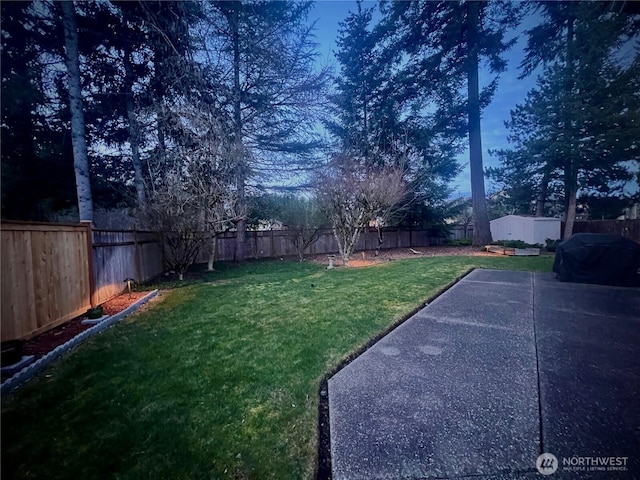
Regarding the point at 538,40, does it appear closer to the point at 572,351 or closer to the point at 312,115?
the point at 312,115

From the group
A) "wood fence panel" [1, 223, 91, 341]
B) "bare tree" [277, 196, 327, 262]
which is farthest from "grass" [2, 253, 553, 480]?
"bare tree" [277, 196, 327, 262]

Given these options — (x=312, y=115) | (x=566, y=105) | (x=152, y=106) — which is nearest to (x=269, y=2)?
(x=312, y=115)

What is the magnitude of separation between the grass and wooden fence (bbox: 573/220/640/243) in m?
15.5

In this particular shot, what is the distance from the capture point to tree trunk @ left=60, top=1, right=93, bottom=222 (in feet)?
18.6

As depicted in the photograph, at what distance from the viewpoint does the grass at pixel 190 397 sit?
1434mm

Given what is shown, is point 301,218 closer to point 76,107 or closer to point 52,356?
point 76,107

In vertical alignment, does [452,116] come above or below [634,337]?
Result: above

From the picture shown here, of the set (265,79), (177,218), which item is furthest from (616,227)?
(177,218)

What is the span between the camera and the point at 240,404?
6.18 feet

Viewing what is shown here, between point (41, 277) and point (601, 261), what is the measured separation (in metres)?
9.05

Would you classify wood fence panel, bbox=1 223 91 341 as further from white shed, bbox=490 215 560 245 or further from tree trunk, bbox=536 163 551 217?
tree trunk, bbox=536 163 551 217

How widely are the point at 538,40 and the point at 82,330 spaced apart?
19.3 m

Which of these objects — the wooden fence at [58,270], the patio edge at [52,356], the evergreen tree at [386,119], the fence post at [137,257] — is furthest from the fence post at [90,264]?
the evergreen tree at [386,119]

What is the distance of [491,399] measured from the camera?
6.28 ft
